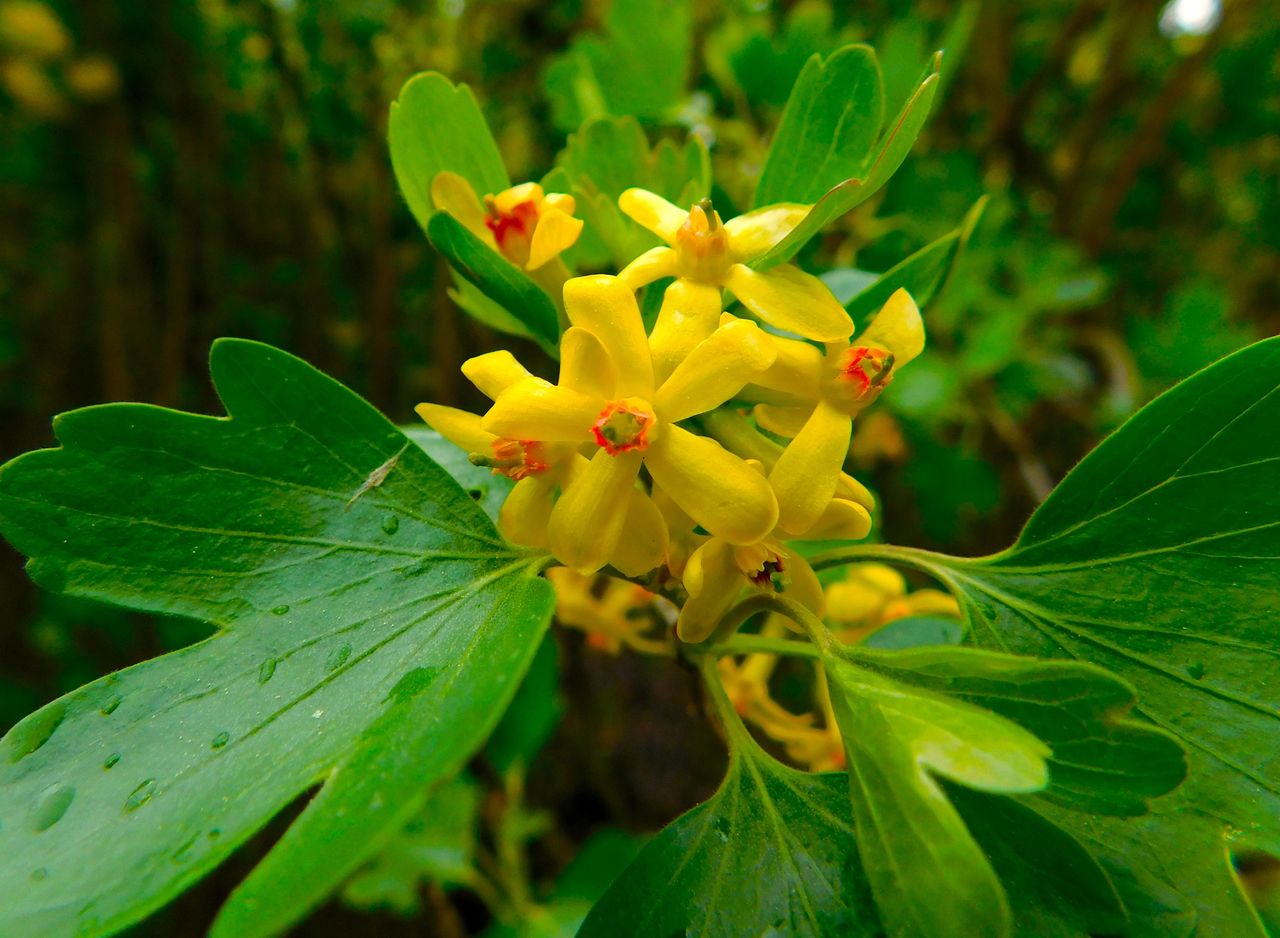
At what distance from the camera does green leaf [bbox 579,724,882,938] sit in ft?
1.65

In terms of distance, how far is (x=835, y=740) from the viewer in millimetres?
826

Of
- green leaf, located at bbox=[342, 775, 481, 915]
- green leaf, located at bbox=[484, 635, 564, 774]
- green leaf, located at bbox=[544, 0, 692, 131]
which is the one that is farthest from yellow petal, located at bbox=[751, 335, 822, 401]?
green leaf, located at bbox=[342, 775, 481, 915]

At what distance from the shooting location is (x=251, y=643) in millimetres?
527

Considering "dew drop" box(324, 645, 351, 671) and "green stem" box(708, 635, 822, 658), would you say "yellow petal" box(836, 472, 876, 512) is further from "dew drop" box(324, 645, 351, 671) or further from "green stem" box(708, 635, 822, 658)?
"dew drop" box(324, 645, 351, 671)

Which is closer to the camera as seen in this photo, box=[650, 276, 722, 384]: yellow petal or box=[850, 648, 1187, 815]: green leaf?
box=[850, 648, 1187, 815]: green leaf

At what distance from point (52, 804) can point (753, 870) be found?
411mm

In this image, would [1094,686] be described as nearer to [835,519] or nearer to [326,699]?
[835,519]

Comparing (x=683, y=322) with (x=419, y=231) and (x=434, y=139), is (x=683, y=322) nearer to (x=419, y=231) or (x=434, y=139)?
(x=434, y=139)

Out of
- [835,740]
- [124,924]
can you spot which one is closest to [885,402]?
[835,740]

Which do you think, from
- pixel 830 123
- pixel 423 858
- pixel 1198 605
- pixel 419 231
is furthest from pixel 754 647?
pixel 419 231

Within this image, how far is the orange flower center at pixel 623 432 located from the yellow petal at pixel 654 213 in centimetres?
14

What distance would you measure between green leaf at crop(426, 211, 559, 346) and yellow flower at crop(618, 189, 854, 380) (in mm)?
71

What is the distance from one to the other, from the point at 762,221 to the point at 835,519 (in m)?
0.22

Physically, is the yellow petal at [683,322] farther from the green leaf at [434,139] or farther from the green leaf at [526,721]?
the green leaf at [526,721]
